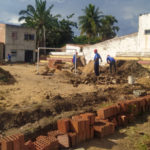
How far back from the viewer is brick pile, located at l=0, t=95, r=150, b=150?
12.1 ft

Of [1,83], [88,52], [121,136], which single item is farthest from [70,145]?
[88,52]

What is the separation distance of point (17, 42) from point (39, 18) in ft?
17.2

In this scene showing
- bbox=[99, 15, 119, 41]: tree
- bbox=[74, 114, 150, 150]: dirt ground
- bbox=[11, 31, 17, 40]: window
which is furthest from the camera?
bbox=[99, 15, 119, 41]: tree

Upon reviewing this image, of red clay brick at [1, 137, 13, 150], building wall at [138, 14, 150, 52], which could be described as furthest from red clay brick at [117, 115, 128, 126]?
building wall at [138, 14, 150, 52]

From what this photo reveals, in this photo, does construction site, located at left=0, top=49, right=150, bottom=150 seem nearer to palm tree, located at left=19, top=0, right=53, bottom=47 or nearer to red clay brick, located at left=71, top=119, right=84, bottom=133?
red clay brick, located at left=71, top=119, right=84, bottom=133

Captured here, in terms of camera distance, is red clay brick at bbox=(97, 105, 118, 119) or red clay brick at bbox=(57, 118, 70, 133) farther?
red clay brick at bbox=(97, 105, 118, 119)

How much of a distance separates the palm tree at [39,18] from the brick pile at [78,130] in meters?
25.2

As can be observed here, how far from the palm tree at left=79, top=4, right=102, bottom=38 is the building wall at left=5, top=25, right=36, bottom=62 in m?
10.0

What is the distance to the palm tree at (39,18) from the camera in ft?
95.0

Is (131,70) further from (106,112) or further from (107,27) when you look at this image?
(107,27)

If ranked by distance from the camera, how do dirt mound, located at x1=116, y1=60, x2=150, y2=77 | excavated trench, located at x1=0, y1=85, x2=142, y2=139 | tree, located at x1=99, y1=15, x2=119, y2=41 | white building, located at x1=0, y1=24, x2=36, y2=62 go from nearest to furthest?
1. excavated trench, located at x1=0, y1=85, x2=142, y2=139
2. dirt mound, located at x1=116, y1=60, x2=150, y2=77
3. white building, located at x1=0, y1=24, x2=36, y2=62
4. tree, located at x1=99, y1=15, x2=119, y2=41

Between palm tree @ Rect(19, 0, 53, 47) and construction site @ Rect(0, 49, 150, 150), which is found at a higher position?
palm tree @ Rect(19, 0, 53, 47)

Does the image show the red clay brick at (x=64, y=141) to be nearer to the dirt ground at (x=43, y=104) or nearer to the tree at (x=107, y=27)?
the dirt ground at (x=43, y=104)

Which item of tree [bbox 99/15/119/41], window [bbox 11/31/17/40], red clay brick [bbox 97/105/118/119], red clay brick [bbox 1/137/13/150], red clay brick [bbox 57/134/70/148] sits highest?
tree [bbox 99/15/119/41]
